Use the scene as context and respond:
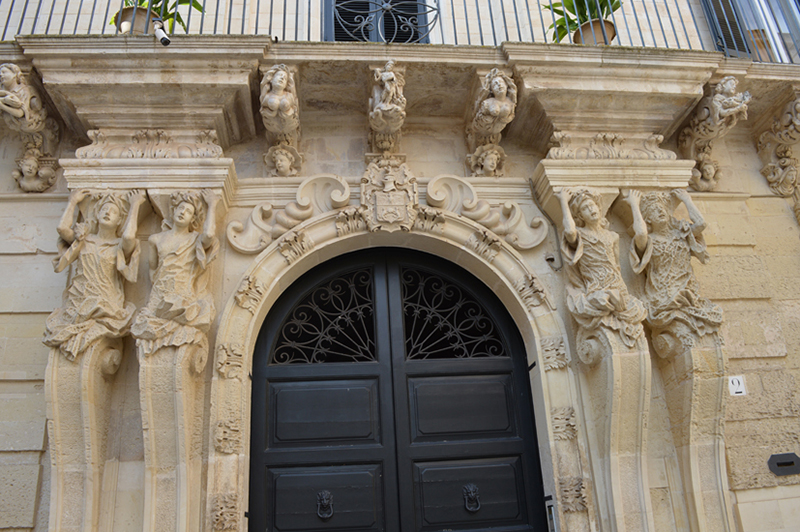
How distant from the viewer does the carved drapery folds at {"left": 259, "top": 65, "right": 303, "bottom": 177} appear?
3.54 m

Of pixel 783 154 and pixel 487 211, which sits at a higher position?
pixel 783 154

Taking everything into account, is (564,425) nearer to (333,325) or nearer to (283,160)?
(333,325)

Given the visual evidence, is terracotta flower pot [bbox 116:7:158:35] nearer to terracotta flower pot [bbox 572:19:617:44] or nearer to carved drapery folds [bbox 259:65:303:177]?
carved drapery folds [bbox 259:65:303:177]

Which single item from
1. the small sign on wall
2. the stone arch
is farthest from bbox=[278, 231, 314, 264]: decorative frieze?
the small sign on wall

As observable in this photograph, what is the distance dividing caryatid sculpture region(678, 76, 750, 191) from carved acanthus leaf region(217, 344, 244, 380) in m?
3.46

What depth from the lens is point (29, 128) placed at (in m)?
3.67

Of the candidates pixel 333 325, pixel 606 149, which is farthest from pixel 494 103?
pixel 333 325

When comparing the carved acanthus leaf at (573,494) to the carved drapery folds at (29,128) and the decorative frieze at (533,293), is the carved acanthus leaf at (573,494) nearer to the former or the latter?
the decorative frieze at (533,293)

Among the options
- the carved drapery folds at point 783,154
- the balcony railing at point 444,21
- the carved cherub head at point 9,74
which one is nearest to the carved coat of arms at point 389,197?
the balcony railing at point 444,21

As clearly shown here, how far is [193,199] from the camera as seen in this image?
3426mm

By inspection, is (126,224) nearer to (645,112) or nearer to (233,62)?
(233,62)

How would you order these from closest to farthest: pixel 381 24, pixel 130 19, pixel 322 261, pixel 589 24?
1. pixel 322 261
2. pixel 130 19
3. pixel 589 24
4. pixel 381 24

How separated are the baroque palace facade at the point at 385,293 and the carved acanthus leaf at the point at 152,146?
2 centimetres

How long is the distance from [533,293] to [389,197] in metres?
1.13
